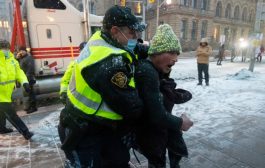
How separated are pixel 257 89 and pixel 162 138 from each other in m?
7.66

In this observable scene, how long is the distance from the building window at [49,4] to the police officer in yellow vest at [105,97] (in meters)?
6.21

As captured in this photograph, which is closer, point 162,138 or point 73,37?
point 162,138

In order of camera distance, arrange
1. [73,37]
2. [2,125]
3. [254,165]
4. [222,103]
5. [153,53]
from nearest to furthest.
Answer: [153,53] < [254,165] < [2,125] < [222,103] < [73,37]

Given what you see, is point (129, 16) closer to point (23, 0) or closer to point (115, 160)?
point (115, 160)

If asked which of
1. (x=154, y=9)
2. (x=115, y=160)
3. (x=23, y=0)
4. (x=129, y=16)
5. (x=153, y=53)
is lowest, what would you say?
(x=115, y=160)

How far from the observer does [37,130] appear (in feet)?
16.4

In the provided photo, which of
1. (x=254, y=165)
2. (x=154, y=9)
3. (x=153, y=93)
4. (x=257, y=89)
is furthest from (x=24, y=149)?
(x=154, y=9)

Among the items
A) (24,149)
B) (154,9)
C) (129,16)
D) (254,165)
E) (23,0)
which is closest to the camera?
(129,16)

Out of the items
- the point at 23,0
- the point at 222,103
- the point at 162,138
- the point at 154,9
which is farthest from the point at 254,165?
the point at 154,9

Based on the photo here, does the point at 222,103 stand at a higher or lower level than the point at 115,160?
lower

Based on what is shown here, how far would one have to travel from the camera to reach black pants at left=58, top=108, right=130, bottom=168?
1706 mm

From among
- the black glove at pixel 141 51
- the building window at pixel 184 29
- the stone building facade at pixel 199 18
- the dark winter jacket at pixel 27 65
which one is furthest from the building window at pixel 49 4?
the building window at pixel 184 29

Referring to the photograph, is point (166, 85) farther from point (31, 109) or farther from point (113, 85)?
point (31, 109)

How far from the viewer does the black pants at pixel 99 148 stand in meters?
1.71
